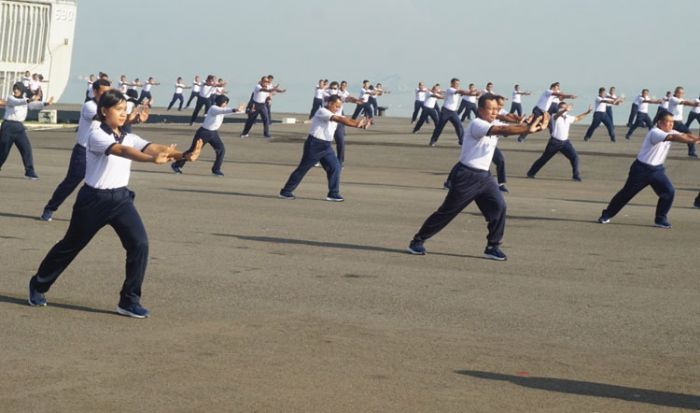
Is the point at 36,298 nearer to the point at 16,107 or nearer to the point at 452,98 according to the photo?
the point at 16,107

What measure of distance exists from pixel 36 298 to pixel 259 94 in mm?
29013

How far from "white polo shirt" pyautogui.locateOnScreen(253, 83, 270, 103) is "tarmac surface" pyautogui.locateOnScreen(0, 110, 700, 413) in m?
18.3

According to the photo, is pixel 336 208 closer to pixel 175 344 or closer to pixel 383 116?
pixel 175 344

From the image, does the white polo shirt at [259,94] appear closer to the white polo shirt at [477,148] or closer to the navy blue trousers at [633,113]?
the navy blue trousers at [633,113]

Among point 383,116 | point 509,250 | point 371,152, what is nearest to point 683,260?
point 509,250

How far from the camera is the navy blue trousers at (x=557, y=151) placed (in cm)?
2650

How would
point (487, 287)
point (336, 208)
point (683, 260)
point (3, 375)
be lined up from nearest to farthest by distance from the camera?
point (3, 375)
point (487, 287)
point (683, 260)
point (336, 208)

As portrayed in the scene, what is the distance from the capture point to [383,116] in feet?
214

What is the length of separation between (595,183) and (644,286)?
15166mm

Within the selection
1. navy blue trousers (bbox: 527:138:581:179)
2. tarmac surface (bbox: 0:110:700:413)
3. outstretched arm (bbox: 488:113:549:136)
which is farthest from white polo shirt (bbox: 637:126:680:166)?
navy blue trousers (bbox: 527:138:581:179)

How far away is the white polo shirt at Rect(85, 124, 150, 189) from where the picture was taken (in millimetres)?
9680

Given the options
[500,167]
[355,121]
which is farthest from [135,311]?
[500,167]

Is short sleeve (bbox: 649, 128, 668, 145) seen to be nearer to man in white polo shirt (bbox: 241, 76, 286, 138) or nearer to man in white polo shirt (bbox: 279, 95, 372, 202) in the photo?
man in white polo shirt (bbox: 279, 95, 372, 202)

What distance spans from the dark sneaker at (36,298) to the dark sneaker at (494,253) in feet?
17.5
